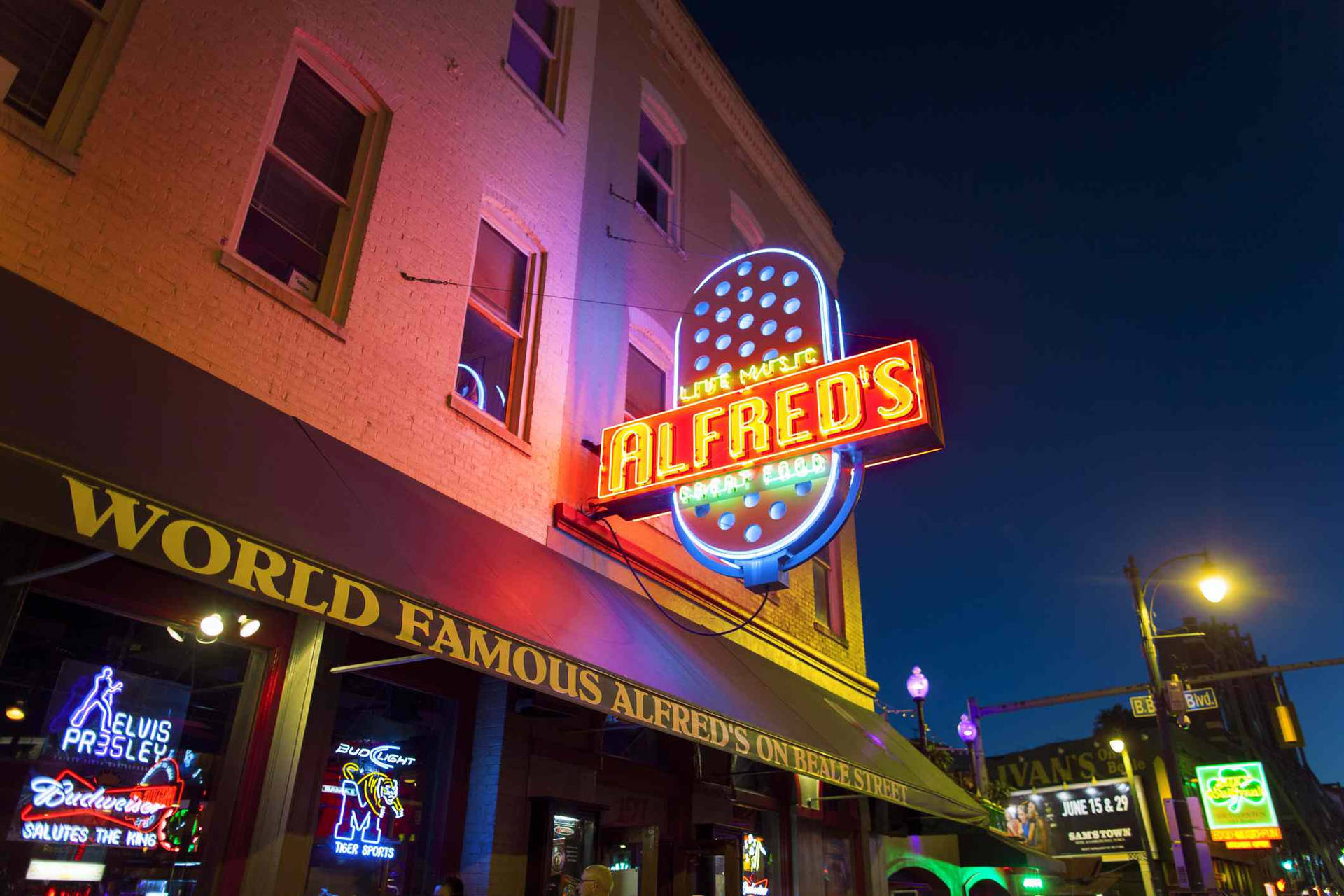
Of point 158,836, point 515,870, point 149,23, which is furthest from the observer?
point 515,870

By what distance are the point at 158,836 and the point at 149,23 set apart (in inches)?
207

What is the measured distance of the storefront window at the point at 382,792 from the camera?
617 centimetres

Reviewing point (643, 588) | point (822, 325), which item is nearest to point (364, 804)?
point (643, 588)


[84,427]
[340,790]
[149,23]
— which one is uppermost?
[149,23]

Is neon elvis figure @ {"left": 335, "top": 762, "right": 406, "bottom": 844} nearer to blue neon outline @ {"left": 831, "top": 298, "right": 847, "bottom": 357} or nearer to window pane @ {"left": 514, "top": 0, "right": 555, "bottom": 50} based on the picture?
blue neon outline @ {"left": 831, "top": 298, "right": 847, "bottom": 357}

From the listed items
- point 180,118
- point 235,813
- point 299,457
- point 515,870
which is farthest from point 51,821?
point 180,118

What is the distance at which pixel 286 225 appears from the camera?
22.8ft

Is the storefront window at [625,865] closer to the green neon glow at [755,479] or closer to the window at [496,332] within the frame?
the green neon glow at [755,479]

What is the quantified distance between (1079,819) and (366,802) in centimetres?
1580

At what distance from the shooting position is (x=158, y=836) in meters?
5.16

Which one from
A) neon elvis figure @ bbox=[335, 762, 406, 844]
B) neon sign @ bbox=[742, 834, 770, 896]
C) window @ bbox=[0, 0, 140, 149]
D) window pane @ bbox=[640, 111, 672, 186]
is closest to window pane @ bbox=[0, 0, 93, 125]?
window @ bbox=[0, 0, 140, 149]

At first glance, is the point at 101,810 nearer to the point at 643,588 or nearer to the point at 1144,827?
the point at 643,588

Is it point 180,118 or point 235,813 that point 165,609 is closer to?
point 235,813

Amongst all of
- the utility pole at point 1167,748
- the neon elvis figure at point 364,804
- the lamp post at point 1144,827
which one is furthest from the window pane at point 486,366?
the lamp post at point 1144,827
